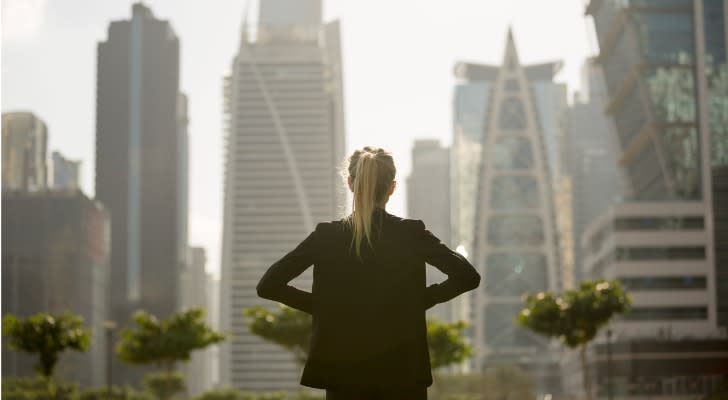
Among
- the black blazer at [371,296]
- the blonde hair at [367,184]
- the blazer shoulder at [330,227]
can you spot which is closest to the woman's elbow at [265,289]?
the black blazer at [371,296]

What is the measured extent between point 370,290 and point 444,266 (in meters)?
0.41

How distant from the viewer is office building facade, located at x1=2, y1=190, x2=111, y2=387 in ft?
576

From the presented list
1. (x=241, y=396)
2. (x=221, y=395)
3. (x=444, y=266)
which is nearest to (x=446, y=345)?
(x=241, y=396)

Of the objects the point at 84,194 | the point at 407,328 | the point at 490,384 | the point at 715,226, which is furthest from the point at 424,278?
the point at 84,194

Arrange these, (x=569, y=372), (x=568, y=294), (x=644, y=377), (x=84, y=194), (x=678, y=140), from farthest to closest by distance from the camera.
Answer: (x=84, y=194) < (x=569, y=372) < (x=678, y=140) < (x=644, y=377) < (x=568, y=294)

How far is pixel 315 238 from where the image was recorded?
5668mm

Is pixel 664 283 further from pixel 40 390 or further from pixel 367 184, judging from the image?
pixel 367 184

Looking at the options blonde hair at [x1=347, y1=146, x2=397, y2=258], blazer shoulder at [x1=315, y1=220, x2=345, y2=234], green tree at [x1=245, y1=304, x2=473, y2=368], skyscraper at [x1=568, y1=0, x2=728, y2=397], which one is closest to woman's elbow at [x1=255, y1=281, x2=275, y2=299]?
blazer shoulder at [x1=315, y1=220, x2=345, y2=234]

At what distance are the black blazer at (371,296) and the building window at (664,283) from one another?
12162cm

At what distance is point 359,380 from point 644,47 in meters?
133

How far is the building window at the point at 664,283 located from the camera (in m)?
124

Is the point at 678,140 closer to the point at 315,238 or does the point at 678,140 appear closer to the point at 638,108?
the point at 638,108

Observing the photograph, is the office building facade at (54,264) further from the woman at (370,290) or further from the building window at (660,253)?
the woman at (370,290)

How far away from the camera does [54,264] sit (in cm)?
17962
